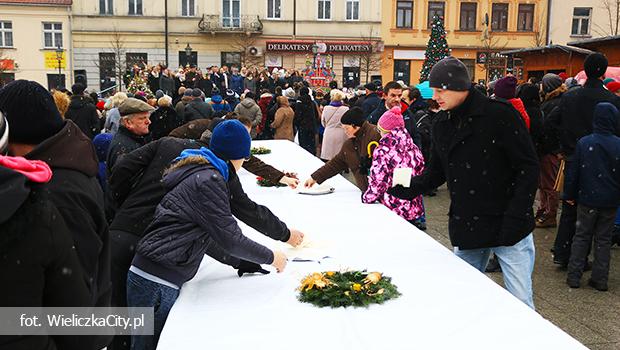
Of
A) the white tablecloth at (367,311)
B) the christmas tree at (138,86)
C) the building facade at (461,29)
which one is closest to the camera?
the white tablecloth at (367,311)

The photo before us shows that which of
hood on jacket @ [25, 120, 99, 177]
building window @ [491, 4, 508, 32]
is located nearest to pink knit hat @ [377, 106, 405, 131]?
hood on jacket @ [25, 120, 99, 177]

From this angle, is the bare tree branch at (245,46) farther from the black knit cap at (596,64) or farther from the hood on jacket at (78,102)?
the black knit cap at (596,64)

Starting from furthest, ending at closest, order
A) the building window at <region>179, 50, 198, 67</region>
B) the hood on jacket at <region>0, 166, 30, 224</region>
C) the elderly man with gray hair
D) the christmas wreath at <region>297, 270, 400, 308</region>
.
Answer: the building window at <region>179, 50, 198, 67</region> < the elderly man with gray hair < the christmas wreath at <region>297, 270, 400, 308</region> < the hood on jacket at <region>0, 166, 30, 224</region>

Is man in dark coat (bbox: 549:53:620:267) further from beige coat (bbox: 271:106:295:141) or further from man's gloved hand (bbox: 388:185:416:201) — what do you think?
beige coat (bbox: 271:106:295:141)

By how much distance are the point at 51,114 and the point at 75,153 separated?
0.18m

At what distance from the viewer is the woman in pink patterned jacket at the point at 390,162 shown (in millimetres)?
5445

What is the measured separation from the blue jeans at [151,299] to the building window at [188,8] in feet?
116

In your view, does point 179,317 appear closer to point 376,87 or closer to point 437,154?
point 437,154

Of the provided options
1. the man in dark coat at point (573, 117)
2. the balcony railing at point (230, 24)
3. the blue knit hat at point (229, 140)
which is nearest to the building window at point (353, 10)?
the balcony railing at point (230, 24)

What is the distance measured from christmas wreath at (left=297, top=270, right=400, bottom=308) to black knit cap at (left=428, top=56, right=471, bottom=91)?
1.24 meters

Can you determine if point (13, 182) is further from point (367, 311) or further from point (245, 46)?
point (245, 46)

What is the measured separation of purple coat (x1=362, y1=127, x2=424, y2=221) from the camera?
5438mm

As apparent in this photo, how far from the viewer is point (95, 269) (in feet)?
7.28

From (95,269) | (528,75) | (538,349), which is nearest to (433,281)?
(538,349)
